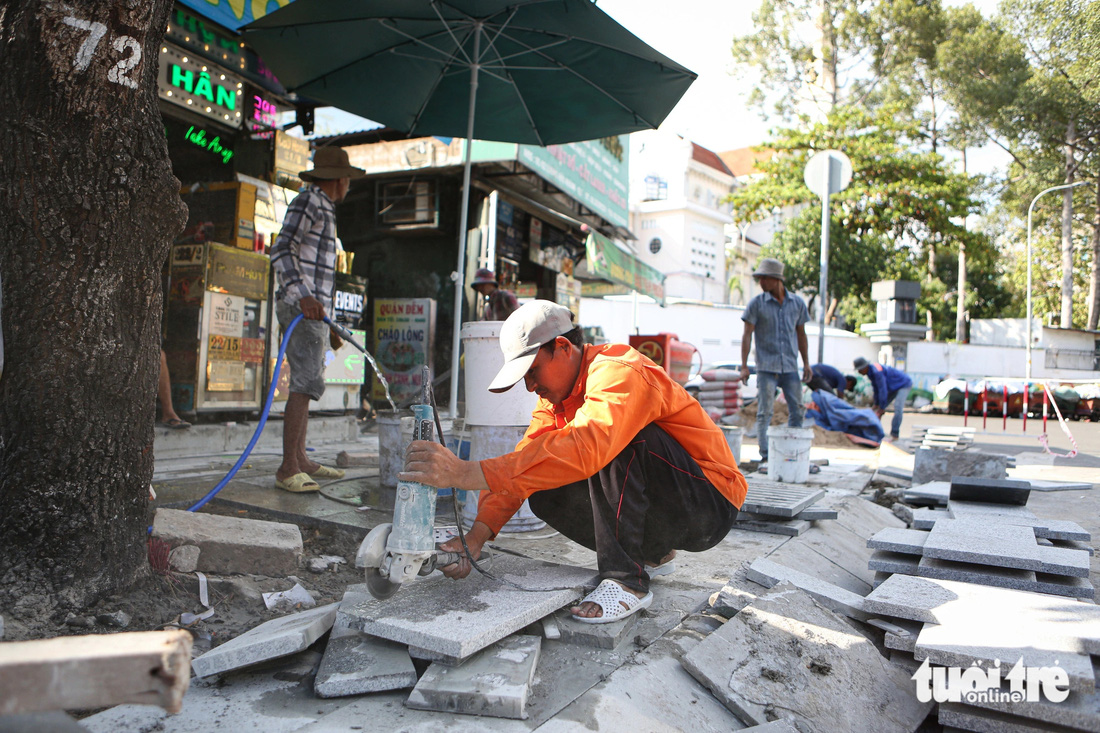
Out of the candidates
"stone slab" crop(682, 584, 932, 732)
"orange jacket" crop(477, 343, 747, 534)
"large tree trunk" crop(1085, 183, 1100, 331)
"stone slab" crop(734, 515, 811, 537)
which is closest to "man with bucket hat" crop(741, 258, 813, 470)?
"stone slab" crop(734, 515, 811, 537)

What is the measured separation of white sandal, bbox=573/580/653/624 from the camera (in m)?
2.26

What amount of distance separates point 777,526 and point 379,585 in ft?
8.22

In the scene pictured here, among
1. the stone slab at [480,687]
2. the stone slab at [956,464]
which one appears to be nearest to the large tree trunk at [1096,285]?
the stone slab at [956,464]

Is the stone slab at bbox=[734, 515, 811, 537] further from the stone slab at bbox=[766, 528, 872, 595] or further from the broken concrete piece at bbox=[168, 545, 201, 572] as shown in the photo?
the broken concrete piece at bbox=[168, 545, 201, 572]

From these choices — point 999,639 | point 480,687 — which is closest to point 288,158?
point 480,687

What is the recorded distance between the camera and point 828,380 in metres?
9.95

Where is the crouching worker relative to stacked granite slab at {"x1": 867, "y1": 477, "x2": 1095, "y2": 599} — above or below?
above

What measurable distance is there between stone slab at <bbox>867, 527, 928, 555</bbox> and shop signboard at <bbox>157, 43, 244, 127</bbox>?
607 centimetres

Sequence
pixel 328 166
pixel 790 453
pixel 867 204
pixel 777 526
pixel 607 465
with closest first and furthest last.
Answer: pixel 607 465
pixel 777 526
pixel 328 166
pixel 790 453
pixel 867 204

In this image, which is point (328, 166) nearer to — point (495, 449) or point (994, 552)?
point (495, 449)

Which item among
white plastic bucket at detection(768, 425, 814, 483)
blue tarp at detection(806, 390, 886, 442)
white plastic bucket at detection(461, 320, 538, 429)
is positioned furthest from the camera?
blue tarp at detection(806, 390, 886, 442)

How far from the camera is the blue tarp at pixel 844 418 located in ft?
30.1

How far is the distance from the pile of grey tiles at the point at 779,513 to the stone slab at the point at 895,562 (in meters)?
0.58

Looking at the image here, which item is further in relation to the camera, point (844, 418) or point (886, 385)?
point (886, 385)
